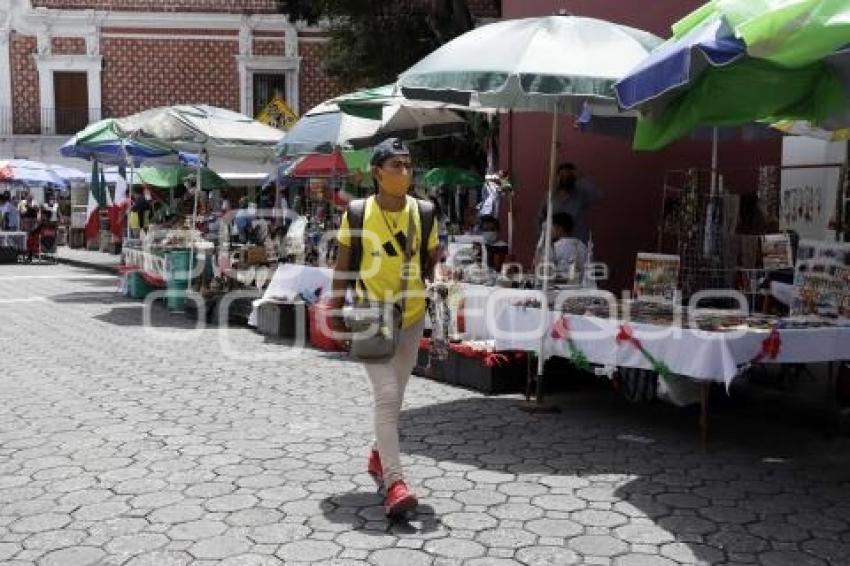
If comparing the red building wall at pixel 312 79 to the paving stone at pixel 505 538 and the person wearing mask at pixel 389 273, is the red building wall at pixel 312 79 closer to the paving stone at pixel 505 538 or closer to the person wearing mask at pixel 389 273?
the person wearing mask at pixel 389 273

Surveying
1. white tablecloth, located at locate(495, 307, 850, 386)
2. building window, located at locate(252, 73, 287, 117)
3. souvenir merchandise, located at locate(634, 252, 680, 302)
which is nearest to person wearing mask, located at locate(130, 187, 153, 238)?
building window, located at locate(252, 73, 287, 117)

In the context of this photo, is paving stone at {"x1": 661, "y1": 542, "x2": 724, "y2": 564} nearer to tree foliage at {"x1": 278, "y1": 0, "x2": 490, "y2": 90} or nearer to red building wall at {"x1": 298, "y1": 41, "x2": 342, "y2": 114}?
tree foliage at {"x1": 278, "y1": 0, "x2": 490, "y2": 90}

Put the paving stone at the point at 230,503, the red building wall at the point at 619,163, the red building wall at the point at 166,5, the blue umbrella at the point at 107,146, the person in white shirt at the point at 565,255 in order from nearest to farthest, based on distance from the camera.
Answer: the paving stone at the point at 230,503, the person in white shirt at the point at 565,255, the red building wall at the point at 619,163, the blue umbrella at the point at 107,146, the red building wall at the point at 166,5

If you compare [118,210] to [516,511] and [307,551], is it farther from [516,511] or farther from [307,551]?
[307,551]

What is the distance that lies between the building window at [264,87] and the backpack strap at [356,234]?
27951mm

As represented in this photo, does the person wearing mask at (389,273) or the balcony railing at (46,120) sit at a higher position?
the balcony railing at (46,120)

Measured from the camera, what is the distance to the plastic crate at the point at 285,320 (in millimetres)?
10228

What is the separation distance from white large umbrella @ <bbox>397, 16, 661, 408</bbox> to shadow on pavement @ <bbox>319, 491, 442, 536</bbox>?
89.1 inches

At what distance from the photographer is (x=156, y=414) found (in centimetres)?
672

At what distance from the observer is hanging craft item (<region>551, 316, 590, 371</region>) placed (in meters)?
6.39

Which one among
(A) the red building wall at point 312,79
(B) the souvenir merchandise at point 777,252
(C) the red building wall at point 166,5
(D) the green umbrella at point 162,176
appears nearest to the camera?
(B) the souvenir merchandise at point 777,252

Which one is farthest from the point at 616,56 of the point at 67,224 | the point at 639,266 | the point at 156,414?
the point at 67,224

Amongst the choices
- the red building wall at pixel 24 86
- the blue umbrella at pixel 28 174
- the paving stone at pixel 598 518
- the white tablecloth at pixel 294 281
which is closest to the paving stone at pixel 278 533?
the paving stone at pixel 598 518

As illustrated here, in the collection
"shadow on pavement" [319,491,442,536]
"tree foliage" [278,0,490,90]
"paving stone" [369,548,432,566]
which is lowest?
"paving stone" [369,548,432,566]
